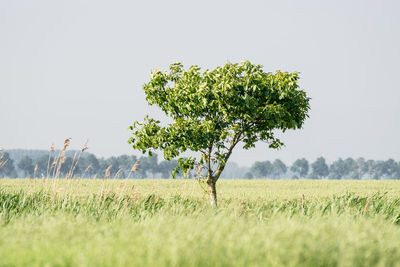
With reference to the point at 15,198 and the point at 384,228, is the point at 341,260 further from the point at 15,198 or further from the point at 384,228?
the point at 15,198

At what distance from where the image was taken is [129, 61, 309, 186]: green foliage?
1515 cm

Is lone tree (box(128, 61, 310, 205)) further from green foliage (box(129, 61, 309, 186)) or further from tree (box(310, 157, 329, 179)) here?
tree (box(310, 157, 329, 179))

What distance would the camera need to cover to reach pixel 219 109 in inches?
601

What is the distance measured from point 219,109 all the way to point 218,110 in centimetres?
45

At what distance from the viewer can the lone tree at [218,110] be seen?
49.7 ft

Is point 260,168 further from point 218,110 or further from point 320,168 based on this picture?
point 218,110

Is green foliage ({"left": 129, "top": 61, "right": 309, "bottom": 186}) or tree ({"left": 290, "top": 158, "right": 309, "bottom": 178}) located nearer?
green foliage ({"left": 129, "top": 61, "right": 309, "bottom": 186})

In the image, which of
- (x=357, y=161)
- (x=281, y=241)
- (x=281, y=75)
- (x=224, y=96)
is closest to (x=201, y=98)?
(x=224, y=96)

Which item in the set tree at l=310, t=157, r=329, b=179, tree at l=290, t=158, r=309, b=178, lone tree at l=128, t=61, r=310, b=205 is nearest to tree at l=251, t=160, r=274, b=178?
tree at l=290, t=158, r=309, b=178

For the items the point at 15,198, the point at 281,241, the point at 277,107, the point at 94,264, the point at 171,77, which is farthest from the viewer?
the point at 171,77

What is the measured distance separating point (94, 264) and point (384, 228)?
19.9ft

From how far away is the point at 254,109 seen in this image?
1525 centimetres

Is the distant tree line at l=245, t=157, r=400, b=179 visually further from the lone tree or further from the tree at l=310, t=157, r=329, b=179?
the lone tree

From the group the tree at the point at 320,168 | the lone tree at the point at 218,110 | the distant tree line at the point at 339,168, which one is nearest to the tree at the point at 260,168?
the distant tree line at the point at 339,168
